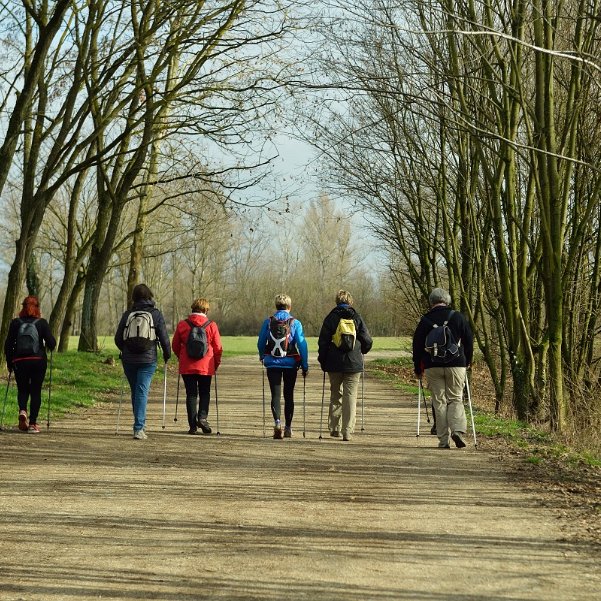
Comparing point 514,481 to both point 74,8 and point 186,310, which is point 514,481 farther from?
point 186,310

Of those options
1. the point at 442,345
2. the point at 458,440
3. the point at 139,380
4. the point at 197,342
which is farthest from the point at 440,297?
the point at 139,380

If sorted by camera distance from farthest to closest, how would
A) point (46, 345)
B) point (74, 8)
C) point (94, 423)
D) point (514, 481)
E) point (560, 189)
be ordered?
point (74, 8)
point (560, 189)
point (94, 423)
point (46, 345)
point (514, 481)

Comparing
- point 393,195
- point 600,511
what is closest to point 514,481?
point 600,511

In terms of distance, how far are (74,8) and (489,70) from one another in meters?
10.2

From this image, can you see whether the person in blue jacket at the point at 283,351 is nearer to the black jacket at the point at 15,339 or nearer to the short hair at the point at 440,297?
the short hair at the point at 440,297

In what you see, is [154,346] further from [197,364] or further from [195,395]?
[195,395]

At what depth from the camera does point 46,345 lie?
13711 mm

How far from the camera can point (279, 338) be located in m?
13.7

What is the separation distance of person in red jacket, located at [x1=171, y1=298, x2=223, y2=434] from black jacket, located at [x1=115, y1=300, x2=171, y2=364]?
1.11 feet

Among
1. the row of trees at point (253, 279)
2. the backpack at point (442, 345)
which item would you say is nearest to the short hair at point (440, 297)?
the backpack at point (442, 345)

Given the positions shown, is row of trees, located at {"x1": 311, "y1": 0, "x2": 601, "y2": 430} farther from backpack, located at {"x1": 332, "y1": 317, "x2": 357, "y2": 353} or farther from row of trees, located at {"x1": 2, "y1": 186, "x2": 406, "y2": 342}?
row of trees, located at {"x1": 2, "y1": 186, "x2": 406, "y2": 342}

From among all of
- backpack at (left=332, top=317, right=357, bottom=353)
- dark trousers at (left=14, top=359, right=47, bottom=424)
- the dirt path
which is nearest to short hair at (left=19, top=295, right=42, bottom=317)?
dark trousers at (left=14, top=359, right=47, bottom=424)

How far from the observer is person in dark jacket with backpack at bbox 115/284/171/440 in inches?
522

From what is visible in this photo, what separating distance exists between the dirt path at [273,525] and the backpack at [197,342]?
1487 millimetres
